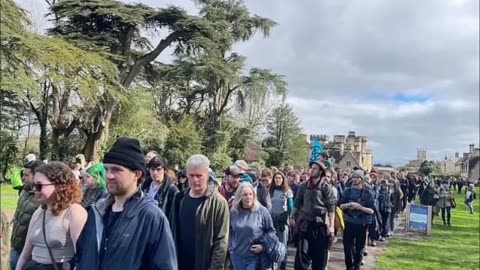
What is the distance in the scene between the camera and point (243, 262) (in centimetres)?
597

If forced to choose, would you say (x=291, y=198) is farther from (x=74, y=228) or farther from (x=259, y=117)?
(x=259, y=117)

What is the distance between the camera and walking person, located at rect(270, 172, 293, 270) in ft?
27.5

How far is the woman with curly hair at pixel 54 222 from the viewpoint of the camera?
158 inches

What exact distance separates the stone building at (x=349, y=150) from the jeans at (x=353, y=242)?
8719 centimetres

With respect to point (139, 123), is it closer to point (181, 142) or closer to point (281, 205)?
point (181, 142)

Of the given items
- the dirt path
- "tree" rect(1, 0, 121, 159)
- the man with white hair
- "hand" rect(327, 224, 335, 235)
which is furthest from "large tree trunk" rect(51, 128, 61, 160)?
the man with white hair

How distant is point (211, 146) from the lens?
140 feet

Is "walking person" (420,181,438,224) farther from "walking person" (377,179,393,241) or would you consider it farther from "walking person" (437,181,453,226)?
"walking person" (377,179,393,241)

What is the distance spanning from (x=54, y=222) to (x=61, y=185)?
266 mm

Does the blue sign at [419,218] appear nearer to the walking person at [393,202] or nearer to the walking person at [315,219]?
the walking person at [393,202]

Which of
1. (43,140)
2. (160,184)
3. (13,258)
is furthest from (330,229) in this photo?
(43,140)

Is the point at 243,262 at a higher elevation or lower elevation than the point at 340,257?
higher

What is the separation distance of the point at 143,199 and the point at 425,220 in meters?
16.3

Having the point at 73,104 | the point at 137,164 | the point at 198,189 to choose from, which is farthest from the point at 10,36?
the point at 137,164
